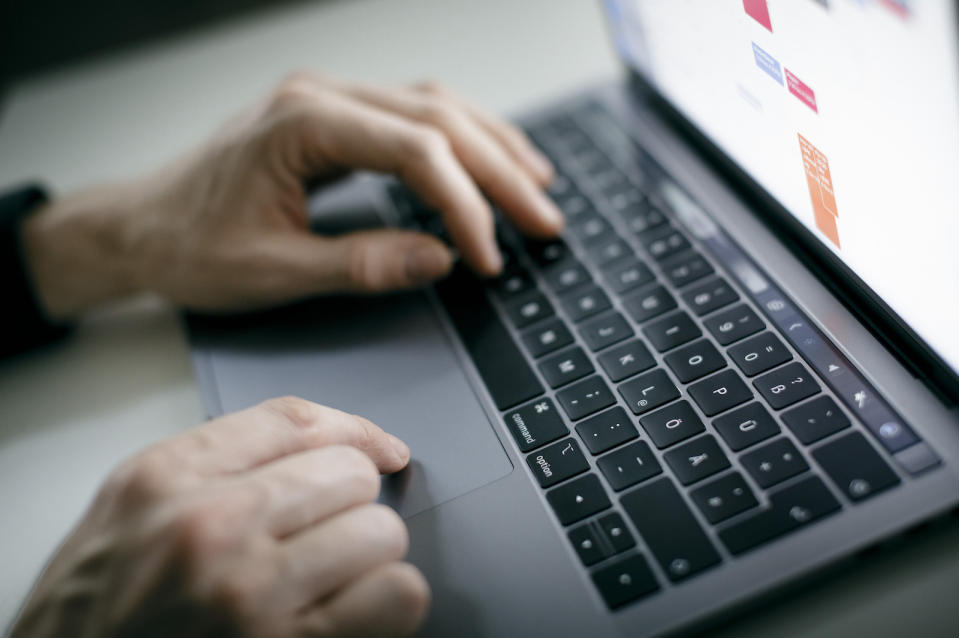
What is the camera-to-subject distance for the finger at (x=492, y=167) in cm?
67

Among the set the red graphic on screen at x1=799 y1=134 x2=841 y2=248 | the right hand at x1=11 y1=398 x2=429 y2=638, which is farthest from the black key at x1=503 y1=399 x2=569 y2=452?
the red graphic on screen at x1=799 y1=134 x2=841 y2=248

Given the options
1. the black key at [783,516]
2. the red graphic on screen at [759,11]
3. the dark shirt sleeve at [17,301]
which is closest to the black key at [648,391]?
the black key at [783,516]

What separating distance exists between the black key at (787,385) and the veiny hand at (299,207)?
245mm

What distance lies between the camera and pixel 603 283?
0.62 m

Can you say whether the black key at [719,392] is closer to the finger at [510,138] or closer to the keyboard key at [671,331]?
the keyboard key at [671,331]

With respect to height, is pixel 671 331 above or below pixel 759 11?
below

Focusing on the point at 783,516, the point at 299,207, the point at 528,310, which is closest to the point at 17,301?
the point at 299,207

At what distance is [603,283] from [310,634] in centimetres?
35

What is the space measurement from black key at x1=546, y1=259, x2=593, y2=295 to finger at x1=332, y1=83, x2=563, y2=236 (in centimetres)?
4

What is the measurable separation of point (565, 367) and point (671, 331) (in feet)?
0.27

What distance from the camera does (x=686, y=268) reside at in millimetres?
602

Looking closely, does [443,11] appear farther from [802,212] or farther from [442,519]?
[442,519]

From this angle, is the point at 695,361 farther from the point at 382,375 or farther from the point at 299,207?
the point at 299,207

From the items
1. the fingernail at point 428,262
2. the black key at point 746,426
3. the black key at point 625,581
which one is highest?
the fingernail at point 428,262
